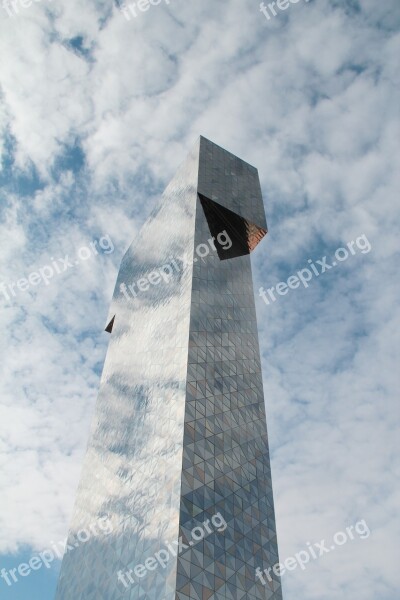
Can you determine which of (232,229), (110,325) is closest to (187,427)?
(232,229)

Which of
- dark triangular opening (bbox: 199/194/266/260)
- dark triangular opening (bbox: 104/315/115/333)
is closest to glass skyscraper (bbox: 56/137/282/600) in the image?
dark triangular opening (bbox: 199/194/266/260)

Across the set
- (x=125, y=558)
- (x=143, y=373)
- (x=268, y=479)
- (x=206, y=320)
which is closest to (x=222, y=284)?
(x=206, y=320)

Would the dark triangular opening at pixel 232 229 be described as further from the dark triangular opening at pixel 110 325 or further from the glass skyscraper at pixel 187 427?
the dark triangular opening at pixel 110 325

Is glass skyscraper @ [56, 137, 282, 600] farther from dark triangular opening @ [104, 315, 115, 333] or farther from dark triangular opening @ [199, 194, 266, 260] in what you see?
dark triangular opening @ [104, 315, 115, 333]

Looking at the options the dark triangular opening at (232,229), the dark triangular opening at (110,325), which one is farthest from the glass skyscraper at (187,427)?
the dark triangular opening at (110,325)

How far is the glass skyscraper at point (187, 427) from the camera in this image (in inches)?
1410

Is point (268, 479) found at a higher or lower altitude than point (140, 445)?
lower

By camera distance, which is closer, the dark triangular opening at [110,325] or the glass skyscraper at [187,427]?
the glass skyscraper at [187,427]

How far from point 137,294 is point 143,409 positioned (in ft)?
81.9

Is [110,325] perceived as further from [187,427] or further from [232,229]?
[187,427]

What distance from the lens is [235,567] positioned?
36125 mm

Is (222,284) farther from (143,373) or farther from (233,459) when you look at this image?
(233,459)

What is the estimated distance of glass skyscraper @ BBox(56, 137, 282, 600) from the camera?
1410 inches

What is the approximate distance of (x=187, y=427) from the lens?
40062 millimetres
